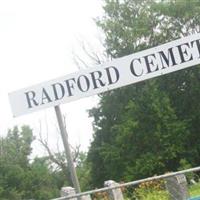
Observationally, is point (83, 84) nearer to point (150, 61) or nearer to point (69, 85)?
point (69, 85)

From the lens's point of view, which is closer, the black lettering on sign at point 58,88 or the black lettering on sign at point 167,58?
the black lettering on sign at point 167,58

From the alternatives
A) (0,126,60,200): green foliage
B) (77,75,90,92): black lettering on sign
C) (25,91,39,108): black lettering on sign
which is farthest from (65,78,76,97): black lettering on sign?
(0,126,60,200): green foliage

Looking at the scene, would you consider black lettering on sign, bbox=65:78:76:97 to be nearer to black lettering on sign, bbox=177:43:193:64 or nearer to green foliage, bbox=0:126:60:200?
black lettering on sign, bbox=177:43:193:64

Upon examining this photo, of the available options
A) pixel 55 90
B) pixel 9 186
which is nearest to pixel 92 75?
pixel 55 90

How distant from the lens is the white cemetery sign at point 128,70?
7.60 metres

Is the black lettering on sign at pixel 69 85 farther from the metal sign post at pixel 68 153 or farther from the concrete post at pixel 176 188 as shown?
the concrete post at pixel 176 188

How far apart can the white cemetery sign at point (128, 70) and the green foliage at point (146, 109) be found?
33.5 meters

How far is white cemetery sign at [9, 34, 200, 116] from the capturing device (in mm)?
7602

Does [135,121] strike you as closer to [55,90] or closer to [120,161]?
[120,161]

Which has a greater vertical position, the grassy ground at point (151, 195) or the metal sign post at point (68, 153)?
the metal sign post at point (68, 153)

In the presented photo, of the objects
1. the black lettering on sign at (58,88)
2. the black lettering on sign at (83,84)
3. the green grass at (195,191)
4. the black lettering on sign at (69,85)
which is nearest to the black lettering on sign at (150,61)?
the black lettering on sign at (83,84)

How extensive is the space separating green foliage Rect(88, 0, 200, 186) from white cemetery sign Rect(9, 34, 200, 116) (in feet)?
110

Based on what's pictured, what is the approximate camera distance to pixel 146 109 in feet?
145

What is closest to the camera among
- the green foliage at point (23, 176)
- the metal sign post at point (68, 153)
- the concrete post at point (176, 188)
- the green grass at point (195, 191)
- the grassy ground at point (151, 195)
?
the metal sign post at point (68, 153)
